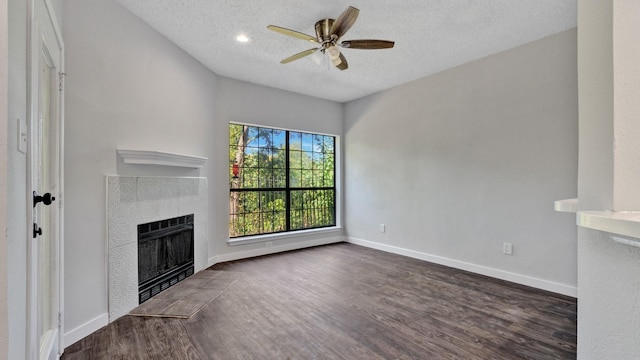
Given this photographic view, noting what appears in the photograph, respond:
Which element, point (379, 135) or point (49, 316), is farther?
point (379, 135)

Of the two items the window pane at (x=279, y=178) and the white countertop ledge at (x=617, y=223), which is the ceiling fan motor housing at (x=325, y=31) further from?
the window pane at (x=279, y=178)

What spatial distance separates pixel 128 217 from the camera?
103 inches

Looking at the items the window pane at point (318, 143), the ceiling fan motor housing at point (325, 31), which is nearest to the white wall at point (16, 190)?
the ceiling fan motor housing at point (325, 31)

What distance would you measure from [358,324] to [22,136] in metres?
2.36

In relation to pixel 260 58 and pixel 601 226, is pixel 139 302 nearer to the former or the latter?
pixel 260 58

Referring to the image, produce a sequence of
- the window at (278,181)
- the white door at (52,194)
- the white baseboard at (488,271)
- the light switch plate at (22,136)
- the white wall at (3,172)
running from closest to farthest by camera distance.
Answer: the white wall at (3,172)
the light switch plate at (22,136)
the white door at (52,194)
the white baseboard at (488,271)
the window at (278,181)

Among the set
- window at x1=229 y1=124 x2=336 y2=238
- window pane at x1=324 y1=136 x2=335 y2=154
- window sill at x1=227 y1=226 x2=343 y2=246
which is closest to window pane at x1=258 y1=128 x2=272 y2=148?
window at x1=229 y1=124 x2=336 y2=238

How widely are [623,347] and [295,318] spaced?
83.1 inches

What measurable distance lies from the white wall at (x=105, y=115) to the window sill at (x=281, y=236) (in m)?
1.13

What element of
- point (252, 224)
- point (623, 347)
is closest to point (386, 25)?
point (623, 347)

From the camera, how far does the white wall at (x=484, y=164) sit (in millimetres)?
2998

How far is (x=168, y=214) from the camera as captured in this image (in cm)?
313

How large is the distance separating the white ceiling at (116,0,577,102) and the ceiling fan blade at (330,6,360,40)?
195mm

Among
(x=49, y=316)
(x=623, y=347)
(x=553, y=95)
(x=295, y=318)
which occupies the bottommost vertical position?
(x=295, y=318)
